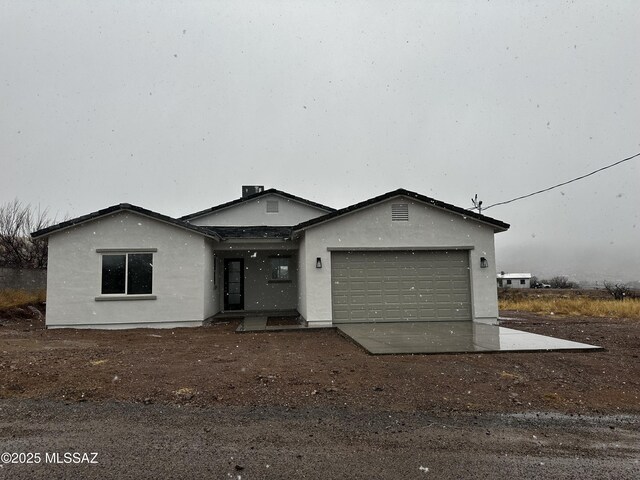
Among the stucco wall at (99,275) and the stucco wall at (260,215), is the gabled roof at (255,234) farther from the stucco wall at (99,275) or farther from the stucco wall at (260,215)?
the stucco wall at (260,215)

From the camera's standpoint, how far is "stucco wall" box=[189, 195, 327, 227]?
18359 mm

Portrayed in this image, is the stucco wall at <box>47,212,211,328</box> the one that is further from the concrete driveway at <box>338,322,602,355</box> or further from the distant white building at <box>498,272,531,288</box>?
the distant white building at <box>498,272,531,288</box>

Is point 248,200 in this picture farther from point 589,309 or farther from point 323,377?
point 589,309

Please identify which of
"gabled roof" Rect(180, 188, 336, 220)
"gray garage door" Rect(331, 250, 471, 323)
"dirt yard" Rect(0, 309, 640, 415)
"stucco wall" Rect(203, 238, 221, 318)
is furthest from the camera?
"gabled roof" Rect(180, 188, 336, 220)

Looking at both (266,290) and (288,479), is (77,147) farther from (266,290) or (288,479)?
(288,479)

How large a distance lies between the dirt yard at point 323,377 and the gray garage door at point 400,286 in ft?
10.8

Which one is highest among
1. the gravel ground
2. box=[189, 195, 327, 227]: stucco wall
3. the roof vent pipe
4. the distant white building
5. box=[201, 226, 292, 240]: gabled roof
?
the roof vent pipe

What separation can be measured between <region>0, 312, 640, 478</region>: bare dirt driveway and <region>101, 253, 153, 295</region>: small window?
14.4 ft

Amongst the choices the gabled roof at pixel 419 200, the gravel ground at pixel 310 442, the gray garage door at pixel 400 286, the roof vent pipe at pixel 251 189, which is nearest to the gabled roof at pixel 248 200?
the roof vent pipe at pixel 251 189

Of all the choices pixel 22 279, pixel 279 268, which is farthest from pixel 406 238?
pixel 22 279

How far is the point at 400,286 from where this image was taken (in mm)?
12227

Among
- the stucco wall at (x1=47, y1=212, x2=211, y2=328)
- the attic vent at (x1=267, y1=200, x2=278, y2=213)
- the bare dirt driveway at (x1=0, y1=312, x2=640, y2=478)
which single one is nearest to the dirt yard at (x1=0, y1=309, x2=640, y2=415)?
the bare dirt driveway at (x1=0, y1=312, x2=640, y2=478)

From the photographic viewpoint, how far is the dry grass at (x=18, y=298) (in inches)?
595

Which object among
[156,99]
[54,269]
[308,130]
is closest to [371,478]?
[54,269]
